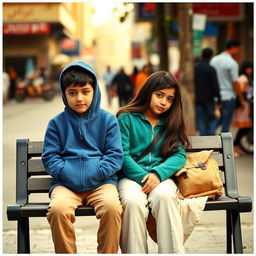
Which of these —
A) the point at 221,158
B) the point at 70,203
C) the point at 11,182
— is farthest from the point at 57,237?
the point at 11,182

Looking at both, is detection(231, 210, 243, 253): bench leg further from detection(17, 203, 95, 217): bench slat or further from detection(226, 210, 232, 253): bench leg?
detection(17, 203, 95, 217): bench slat

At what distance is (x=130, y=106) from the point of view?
185 inches

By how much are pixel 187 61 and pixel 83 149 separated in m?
8.97

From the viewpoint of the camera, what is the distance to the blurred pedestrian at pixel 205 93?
37.7 ft

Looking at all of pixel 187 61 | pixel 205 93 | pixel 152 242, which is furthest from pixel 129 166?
pixel 187 61

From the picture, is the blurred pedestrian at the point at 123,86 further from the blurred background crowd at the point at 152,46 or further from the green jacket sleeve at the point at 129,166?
the green jacket sleeve at the point at 129,166

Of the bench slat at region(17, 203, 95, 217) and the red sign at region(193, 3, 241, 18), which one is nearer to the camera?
the bench slat at region(17, 203, 95, 217)

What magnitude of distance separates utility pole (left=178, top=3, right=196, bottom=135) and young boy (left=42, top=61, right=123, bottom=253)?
27.6 ft

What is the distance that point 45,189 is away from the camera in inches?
179

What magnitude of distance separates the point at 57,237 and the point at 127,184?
23.4 inches

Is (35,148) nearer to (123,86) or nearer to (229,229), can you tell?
(229,229)

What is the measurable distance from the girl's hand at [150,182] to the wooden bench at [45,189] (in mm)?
356

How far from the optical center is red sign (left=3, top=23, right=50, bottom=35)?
3841 centimetres

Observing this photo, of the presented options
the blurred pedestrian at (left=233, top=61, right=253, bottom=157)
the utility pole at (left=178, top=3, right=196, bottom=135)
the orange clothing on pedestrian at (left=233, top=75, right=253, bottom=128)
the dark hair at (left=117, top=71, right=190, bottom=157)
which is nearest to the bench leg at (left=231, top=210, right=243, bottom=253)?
the dark hair at (left=117, top=71, right=190, bottom=157)
